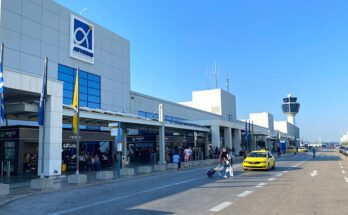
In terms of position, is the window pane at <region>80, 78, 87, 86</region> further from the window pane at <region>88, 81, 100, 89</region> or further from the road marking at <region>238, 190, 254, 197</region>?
the road marking at <region>238, 190, 254, 197</region>


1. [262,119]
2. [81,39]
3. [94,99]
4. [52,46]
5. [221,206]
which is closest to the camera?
[221,206]

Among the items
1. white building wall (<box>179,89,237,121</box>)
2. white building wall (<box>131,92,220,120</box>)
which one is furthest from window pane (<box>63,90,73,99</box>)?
white building wall (<box>179,89,237,121</box>)

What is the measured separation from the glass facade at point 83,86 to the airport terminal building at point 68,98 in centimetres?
10

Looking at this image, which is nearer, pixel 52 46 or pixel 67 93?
pixel 52 46

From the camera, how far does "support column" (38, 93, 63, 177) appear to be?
2294 cm

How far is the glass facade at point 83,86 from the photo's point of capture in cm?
3819

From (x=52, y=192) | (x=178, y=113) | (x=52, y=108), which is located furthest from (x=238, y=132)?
(x=52, y=192)

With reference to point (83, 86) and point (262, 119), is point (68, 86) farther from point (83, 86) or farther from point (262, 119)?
point (262, 119)

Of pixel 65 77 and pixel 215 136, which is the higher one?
pixel 65 77

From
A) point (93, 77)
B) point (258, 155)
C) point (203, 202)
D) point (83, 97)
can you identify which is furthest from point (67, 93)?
point (203, 202)

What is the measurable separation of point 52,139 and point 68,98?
632 inches

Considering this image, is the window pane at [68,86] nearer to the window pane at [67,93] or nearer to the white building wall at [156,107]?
the window pane at [67,93]

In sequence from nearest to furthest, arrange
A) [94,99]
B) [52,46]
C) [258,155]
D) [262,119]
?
1. [258,155]
2. [52,46]
3. [94,99]
4. [262,119]

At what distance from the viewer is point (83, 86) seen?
40969mm
